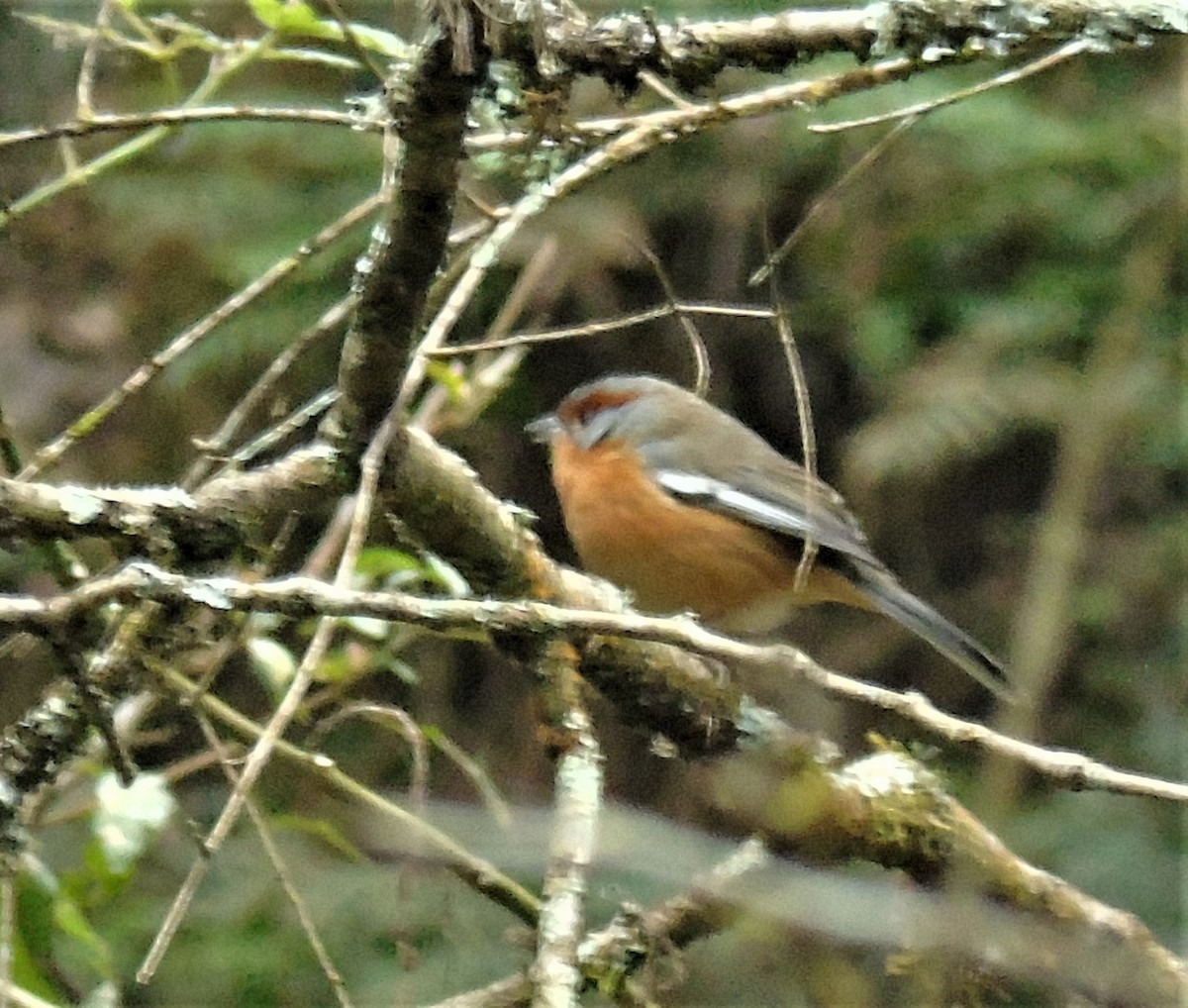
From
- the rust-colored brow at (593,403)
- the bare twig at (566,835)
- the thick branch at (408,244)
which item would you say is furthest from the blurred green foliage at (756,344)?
the thick branch at (408,244)

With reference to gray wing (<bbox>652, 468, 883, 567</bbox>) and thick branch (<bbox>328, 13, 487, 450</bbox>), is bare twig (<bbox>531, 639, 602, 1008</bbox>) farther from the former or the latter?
gray wing (<bbox>652, 468, 883, 567</bbox>)

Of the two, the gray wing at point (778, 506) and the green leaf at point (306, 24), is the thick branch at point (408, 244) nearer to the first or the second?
the green leaf at point (306, 24)

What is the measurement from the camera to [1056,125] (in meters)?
3.34

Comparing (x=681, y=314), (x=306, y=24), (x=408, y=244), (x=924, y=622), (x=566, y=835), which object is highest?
(x=306, y=24)

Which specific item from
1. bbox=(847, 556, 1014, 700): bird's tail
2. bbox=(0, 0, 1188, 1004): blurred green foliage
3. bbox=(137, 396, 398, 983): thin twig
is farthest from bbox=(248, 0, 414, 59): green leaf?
bbox=(847, 556, 1014, 700): bird's tail

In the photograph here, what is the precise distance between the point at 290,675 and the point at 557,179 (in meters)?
0.85

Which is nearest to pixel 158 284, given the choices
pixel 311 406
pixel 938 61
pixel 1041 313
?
pixel 311 406

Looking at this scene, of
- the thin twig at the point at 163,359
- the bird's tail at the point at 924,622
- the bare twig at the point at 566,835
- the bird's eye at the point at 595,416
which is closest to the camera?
the bare twig at the point at 566,835

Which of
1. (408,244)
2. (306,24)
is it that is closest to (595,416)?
(306,24)

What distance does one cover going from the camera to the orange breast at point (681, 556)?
2924 millimetres

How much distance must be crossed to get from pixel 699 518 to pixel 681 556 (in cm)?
10

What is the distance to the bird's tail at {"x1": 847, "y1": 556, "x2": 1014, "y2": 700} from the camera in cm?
272

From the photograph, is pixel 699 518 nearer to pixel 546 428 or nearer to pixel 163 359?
pixel 546 428

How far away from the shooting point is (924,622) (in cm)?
279
